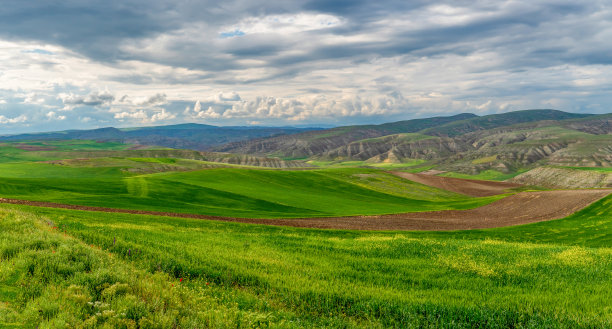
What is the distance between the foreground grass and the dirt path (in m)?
23.6

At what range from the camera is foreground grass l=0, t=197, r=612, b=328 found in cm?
1009

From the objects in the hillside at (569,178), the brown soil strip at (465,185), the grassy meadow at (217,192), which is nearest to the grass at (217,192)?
the grassy meadow at (217,192)

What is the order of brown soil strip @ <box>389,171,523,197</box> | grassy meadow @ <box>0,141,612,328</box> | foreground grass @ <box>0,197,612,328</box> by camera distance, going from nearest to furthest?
1. grassy meadow @ <box>0,141,612,328</box>
2. foreground grass @ <box>0,197,612,328</box>
3. brown soil strip @ <box>389,171,523,197</box>

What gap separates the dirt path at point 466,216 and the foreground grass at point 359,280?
23628 millimetres

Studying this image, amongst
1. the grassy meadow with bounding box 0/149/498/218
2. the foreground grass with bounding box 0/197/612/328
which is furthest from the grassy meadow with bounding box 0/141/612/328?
the grassy meadow with bounding box 0/149/498/218

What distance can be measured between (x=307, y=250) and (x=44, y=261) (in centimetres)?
1178

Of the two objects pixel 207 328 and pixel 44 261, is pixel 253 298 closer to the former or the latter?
pixel 207 328

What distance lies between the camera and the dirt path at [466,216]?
42.3 meters

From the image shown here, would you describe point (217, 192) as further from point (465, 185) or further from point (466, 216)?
point (465, 185)

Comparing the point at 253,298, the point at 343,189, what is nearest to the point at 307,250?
the point at 253,298

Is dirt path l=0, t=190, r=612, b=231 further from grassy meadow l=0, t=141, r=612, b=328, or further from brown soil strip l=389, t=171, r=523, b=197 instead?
brown soil strip l=389, t=171, r=523, b=197

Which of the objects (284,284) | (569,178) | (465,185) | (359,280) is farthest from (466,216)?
(569,178)

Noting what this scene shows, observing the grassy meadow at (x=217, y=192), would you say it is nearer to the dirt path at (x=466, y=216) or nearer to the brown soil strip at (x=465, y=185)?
the dirt path at (x=466, y=216)

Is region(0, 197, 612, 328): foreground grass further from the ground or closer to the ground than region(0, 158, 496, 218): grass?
further from the ground
